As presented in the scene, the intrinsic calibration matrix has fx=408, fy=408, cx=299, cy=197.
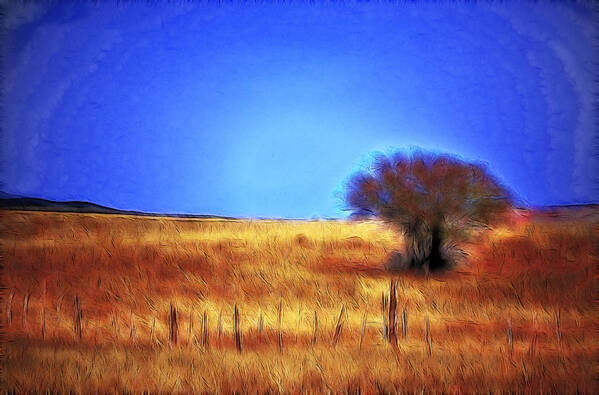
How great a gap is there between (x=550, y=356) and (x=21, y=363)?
3.74 meters

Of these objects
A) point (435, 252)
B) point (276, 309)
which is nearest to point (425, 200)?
point (435, 252)

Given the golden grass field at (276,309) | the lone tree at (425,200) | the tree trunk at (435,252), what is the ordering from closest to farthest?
1. the golden grass field at (276,309)
2. the tree trunk at (435,252)
3. the lone tree at (425,200)

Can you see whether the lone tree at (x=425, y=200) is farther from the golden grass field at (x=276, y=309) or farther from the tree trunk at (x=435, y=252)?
the golden grass field at (x=276, y=309)

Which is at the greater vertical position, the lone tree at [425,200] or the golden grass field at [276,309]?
the lone tree at [425,200]

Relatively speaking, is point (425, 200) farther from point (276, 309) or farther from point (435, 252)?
point (276, 309)

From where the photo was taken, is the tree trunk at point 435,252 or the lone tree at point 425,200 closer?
the tree trunk at point 435,252

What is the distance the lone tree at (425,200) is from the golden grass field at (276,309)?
1.57ft

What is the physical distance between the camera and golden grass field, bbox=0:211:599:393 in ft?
8.89

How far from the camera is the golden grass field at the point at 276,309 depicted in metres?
2.71

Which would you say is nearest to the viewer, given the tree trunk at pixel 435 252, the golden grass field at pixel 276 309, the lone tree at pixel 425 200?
the golden grass field at pixel 276 309

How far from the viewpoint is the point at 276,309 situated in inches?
135

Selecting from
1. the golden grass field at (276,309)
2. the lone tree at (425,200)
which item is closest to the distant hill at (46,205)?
the golden grass field at (276,309)

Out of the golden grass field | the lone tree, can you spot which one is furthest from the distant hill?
the lone tree

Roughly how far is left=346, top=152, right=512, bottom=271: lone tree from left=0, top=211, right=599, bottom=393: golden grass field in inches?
18.8
